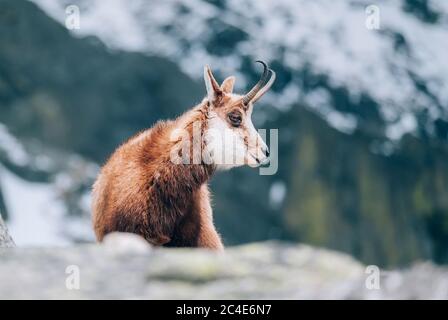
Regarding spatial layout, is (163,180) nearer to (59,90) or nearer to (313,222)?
(313,222)

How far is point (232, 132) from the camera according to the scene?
12109 millimetres

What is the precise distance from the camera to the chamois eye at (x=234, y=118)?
12125 mm

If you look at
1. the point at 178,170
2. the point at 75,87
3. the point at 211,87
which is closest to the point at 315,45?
the point at 75,87

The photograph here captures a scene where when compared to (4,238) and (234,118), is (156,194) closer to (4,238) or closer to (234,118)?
(234,118)

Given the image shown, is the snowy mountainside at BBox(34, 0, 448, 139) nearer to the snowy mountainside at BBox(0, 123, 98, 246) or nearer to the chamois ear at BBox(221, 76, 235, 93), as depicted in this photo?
the snowy mountainside at BBox(0, 123, 98, 246)

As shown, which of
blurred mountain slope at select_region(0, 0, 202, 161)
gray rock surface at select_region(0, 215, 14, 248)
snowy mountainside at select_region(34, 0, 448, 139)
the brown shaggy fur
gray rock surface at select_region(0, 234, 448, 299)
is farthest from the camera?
blurred mountain slope at select_region(0, 0, 202, 161)

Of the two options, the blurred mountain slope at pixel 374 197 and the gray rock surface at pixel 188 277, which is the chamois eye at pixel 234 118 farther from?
the blurred mountain slope at pixel 374 197

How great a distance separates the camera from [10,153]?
39188 millimetres

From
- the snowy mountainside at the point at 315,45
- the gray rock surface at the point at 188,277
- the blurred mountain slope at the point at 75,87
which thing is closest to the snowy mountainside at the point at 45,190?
the blurred mountain slope at the point at 75,87

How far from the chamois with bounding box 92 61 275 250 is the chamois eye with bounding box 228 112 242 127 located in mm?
12

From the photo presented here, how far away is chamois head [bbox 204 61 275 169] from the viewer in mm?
12086

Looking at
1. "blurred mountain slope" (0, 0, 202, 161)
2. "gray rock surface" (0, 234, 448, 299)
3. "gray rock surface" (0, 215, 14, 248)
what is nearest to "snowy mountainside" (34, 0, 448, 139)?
"blurred mountain slope" (0, 0, 202, 161)

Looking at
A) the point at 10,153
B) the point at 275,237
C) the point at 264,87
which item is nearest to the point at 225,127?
the point at 264,87
